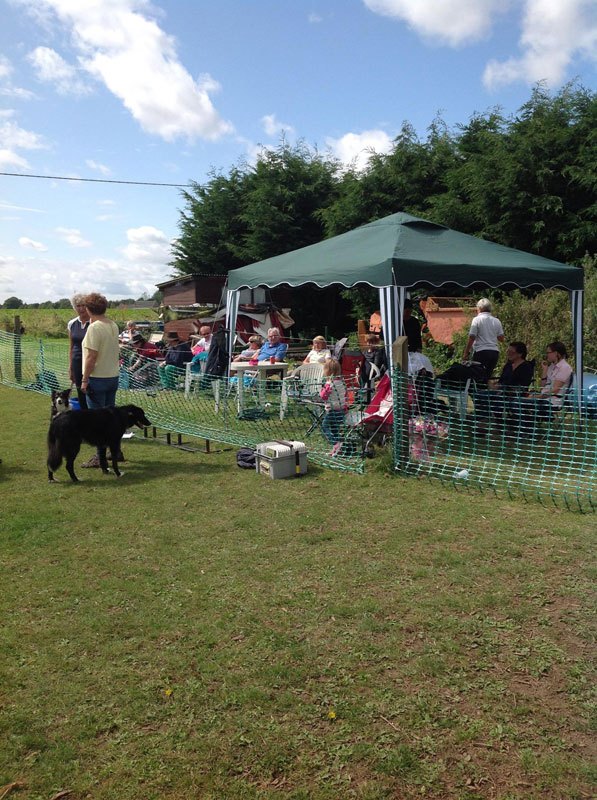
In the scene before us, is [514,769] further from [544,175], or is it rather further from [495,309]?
[544,175]

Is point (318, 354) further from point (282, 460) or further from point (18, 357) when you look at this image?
point (18, 357)

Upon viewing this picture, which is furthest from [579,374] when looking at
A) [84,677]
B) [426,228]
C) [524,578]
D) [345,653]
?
→ [84,677]

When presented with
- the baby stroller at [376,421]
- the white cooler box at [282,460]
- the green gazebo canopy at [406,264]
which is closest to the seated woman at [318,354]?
the green gazebo canopy at [406,264]

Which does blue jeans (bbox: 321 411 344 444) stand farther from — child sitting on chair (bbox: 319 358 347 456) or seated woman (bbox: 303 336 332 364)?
seated woman (bbox: 303 336 332 364)

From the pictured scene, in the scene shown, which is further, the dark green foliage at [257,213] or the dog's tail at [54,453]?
the dark green foliage at [257,213]

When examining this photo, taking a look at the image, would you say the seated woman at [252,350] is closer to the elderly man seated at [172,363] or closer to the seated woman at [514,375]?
the elderly man seated at [172,363]

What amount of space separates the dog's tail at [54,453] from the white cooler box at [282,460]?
70.1 inches

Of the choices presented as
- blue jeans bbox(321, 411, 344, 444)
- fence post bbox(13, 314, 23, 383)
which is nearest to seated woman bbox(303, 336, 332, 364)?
blue jeans bbox(321, 411, 344, 444)

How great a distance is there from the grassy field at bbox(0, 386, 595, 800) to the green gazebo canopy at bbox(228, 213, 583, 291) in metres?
2.80

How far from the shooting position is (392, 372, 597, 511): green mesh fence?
516cm

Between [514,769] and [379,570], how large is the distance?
160 centimetres

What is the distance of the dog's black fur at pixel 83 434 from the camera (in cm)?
547

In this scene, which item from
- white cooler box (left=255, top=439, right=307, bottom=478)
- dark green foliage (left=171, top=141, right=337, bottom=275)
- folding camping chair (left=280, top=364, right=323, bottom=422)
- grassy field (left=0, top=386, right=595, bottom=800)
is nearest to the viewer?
grassy field (left=0, top=386, right=595, bottom=800)

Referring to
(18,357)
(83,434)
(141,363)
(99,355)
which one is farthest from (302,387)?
(18,357)
